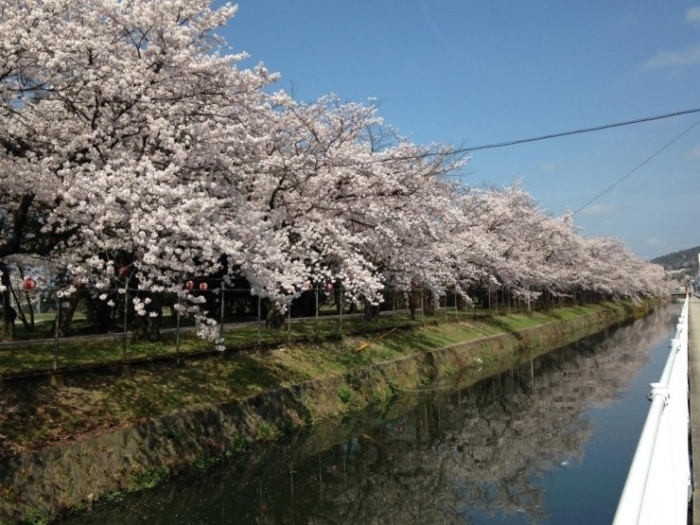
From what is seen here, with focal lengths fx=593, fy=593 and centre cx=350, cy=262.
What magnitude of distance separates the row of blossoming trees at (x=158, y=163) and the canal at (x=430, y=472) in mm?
4031

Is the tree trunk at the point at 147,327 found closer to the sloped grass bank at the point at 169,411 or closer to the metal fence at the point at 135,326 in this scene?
the metal fence at the point at 135,326

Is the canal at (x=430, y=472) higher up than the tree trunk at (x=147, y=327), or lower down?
lower down

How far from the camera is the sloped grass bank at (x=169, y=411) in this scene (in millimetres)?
9867

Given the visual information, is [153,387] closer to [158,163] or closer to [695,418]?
[158,163]

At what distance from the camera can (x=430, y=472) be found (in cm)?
1327

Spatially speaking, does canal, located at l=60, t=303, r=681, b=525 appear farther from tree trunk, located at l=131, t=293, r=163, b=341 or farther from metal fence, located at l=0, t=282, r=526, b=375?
tree trunk, located at l=131, t=293, r=163, b=341

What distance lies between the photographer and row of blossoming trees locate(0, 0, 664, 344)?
440 inches

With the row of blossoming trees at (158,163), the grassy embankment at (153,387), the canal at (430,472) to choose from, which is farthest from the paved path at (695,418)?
the grassy embankment at (153,387)

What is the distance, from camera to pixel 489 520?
1084cm

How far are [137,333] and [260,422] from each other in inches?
214

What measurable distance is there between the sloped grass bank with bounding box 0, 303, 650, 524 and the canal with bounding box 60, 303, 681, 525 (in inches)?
16.9

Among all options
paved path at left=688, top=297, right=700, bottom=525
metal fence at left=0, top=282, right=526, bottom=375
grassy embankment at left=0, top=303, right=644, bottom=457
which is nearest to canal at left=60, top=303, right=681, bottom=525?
grassy embankment at left=0, top=303, right=644, bottom=457

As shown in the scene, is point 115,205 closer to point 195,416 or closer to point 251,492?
point 195,416

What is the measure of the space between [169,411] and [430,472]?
5889 mm
